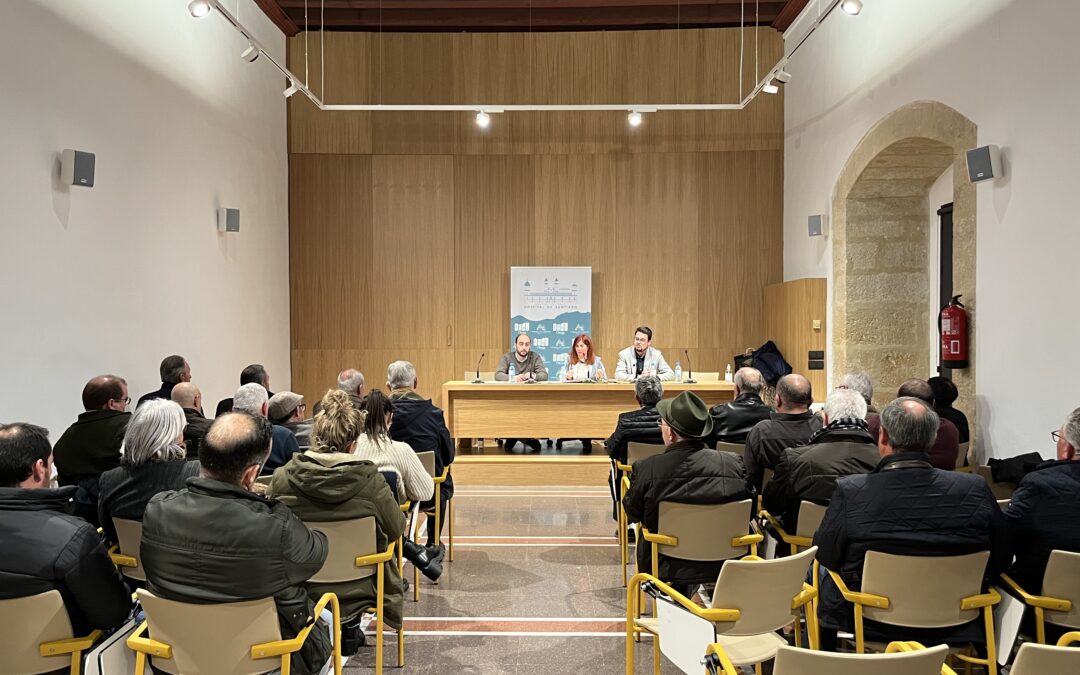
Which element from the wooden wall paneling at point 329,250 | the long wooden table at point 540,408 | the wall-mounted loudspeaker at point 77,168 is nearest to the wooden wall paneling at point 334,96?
the wooden wall paneling at point 329,250

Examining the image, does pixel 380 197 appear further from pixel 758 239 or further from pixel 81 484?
pixel 81 484

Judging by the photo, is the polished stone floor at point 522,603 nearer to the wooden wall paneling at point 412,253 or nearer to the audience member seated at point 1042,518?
the audience member seated at point 1042,518

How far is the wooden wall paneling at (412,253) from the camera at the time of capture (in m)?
10.5

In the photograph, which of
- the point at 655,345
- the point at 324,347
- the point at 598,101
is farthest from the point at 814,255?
the point at 324,347

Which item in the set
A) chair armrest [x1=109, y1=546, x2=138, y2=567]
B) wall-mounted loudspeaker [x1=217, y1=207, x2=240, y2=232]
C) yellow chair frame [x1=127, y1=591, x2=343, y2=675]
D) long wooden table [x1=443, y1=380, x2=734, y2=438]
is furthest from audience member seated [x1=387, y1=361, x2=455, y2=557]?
wall-mounted loudspeaker [x1=217, y1=207, x2=240, y2=232]

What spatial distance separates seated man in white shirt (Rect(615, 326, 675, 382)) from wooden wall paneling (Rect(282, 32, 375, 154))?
4358mm

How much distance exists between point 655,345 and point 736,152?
2570mm

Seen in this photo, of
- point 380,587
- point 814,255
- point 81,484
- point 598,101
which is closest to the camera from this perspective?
point 380,587

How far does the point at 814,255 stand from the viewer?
9180mm

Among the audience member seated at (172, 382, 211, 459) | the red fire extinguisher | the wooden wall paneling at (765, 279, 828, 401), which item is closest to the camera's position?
the audience member seated at (172, 382, 211, 459)

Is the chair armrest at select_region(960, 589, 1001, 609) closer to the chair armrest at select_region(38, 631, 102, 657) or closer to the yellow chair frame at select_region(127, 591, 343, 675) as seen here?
the yellow chair frame at select_region(127, 591, 343, 675)

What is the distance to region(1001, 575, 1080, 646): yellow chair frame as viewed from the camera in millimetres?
2787

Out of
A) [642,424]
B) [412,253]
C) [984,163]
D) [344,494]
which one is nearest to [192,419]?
[344,494]

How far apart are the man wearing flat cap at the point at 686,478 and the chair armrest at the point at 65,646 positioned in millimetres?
2120
